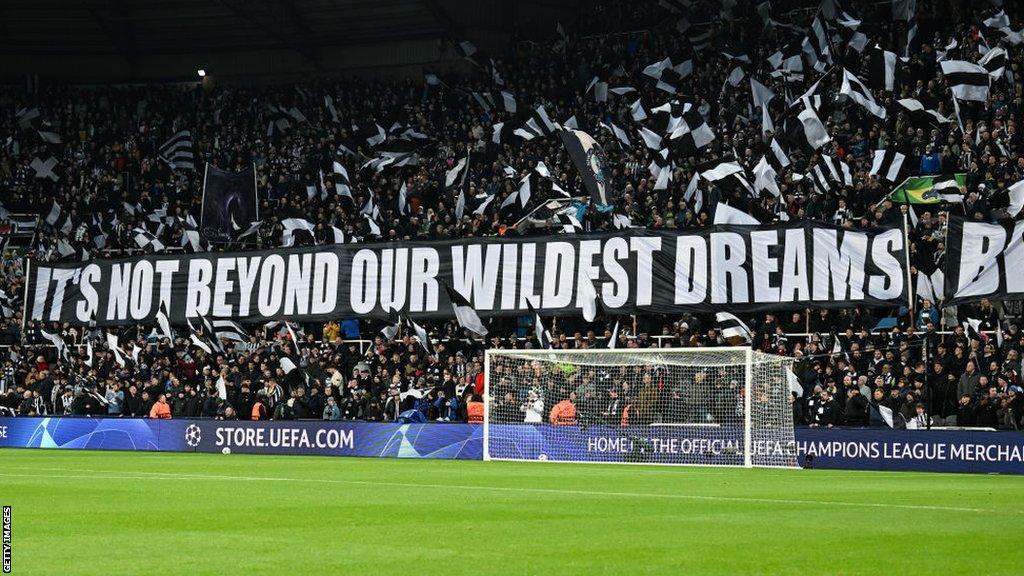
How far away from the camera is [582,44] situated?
149 ft

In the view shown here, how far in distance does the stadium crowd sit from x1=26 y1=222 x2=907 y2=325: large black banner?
643 mm

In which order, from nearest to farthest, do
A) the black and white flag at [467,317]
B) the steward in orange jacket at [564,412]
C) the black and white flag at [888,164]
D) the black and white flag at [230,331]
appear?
the steward in orange jacket at [564,412] < the black and white flag at [888,164] < the black and white flag at [467,317] < the black and white flag at [230,331]

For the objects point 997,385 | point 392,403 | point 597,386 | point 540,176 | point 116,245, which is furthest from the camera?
point 116,245

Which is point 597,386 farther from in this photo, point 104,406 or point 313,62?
point 313,62

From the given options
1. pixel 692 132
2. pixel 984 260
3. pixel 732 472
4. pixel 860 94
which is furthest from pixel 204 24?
pixel 732 472

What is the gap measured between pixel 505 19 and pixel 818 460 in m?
27.4

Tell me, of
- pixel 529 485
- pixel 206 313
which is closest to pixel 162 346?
pixel 206 313

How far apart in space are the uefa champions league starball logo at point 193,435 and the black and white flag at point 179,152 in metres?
15.2

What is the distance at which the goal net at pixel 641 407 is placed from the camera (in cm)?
2684

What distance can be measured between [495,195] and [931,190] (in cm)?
1146

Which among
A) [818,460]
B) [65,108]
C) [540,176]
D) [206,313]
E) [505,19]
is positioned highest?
[505,19]

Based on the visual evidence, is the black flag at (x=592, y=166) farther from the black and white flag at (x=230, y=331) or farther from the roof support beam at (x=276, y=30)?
the roof support beam at (x=276, y=30)

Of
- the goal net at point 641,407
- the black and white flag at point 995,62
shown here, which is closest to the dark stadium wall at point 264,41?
the black and white flag at point 995,62

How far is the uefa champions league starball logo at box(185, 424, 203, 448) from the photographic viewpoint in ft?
111
